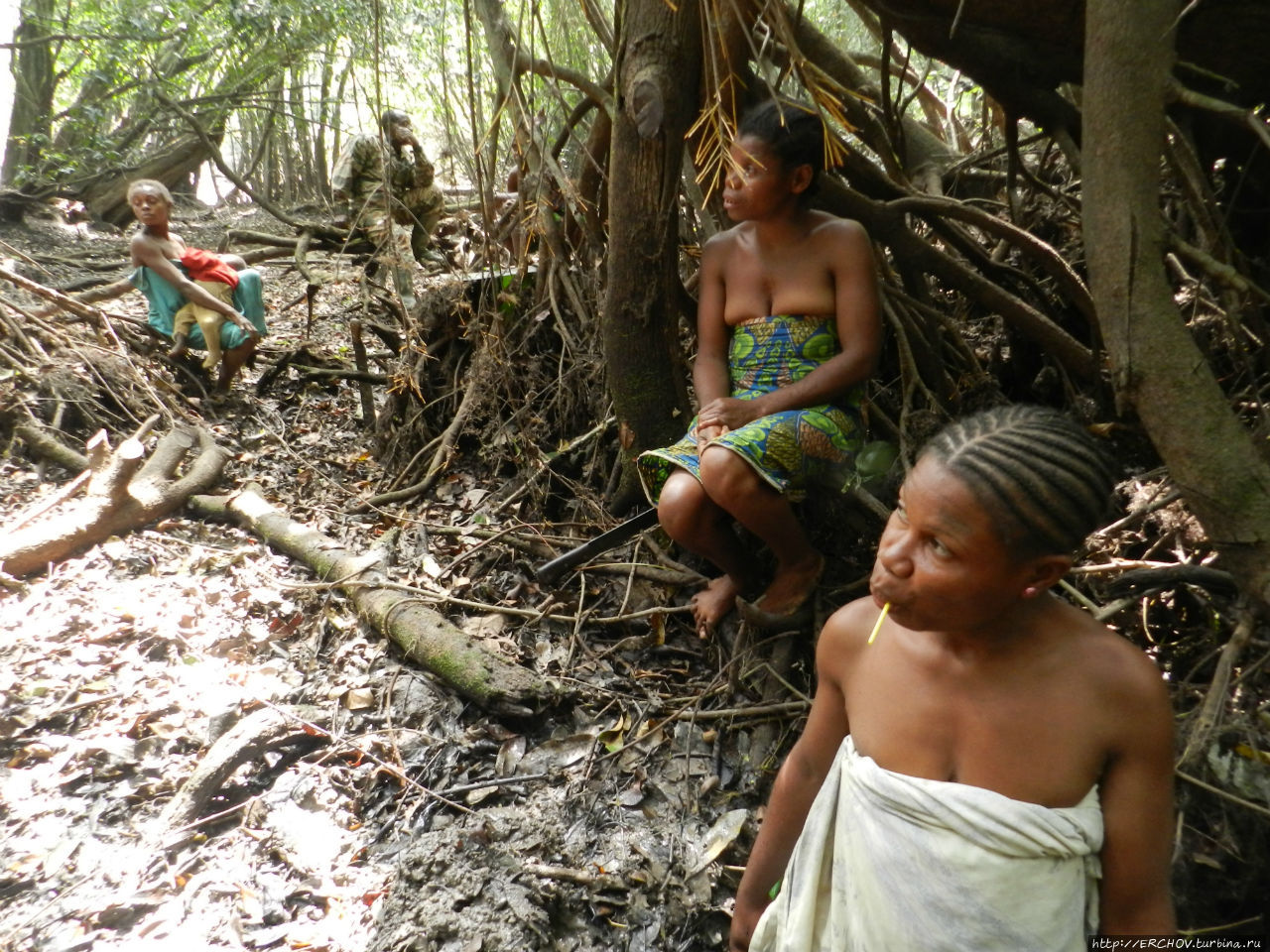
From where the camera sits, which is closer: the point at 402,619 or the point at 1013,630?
the point at 1013,630

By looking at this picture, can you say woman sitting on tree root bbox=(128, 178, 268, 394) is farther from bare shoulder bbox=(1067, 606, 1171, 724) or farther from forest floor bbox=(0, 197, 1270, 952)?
bare shoulder bbox=(1067, 606, 1171, 724)

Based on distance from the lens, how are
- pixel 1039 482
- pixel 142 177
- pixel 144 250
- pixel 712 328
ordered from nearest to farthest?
pixel 1039 482 → pixel 712 328 → pixel 144 250 → pixel 142 177

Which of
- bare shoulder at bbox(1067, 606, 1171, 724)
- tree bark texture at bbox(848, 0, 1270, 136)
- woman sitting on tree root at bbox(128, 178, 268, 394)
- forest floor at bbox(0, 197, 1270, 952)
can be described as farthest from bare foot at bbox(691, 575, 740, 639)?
woman sitting on tree root at bbox(128, 178, 268, 394)

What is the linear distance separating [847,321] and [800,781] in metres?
1.37

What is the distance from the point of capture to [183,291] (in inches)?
199

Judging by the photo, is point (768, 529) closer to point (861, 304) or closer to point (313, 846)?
point (861, 304)

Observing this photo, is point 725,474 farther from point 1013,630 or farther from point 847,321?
point 1013,630

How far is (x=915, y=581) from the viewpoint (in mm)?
1232

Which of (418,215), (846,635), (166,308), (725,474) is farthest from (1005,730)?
(418,215)

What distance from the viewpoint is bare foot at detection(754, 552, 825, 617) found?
253 cm

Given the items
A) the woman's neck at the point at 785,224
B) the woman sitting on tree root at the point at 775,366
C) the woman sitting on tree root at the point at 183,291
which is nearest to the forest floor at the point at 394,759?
the woman sitting on tree root at the point at 775,366

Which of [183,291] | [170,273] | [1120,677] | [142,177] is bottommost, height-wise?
[1120,677]

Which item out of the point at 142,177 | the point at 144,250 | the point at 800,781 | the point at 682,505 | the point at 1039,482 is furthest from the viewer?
the point at 142,177

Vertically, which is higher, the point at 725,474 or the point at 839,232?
the point at 839,232
